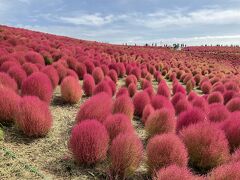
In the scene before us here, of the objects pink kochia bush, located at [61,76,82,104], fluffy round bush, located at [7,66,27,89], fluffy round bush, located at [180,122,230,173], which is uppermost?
fluffy round bush, located at [7,66,27,89]

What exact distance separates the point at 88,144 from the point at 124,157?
1.83 feet

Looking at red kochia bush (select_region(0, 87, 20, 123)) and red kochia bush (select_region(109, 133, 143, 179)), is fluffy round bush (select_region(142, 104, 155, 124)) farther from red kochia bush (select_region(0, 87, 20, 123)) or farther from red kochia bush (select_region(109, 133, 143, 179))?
red kochia bush (select_region(0, 87, 20, 123))

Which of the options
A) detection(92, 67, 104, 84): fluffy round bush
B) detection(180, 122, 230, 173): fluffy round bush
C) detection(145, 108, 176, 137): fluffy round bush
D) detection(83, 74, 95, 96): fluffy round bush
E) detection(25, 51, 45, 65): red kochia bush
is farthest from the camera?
detection(92, 67, 104, 84): fluffy round bush

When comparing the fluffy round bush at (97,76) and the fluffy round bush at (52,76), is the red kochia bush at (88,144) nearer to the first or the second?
the fluffy round bush at (52,76)

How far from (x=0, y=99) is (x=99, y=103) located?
5.70ft

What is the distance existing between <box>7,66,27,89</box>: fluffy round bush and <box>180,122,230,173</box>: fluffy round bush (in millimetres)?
4223

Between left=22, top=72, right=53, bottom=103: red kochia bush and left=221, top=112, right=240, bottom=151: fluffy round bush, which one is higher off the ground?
left=22, top=72, right=53, bottom=103: red kochia bush

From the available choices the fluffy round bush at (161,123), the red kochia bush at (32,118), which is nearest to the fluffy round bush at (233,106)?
the fluffy round bush at (161,123)

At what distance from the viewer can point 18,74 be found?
7.86 metres

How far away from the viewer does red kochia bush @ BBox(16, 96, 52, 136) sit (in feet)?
17.6

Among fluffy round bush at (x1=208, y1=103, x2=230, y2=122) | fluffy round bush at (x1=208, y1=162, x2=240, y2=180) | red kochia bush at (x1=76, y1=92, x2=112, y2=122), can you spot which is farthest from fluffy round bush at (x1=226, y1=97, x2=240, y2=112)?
fluffy round bush at (x1=208, y1=162, x2=240, y2=180)

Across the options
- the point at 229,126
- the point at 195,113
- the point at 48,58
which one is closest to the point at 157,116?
the point at 195,113

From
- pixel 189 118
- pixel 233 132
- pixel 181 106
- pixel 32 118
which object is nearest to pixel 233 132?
pixel 233 132

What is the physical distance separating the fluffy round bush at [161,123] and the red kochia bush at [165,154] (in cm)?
138
